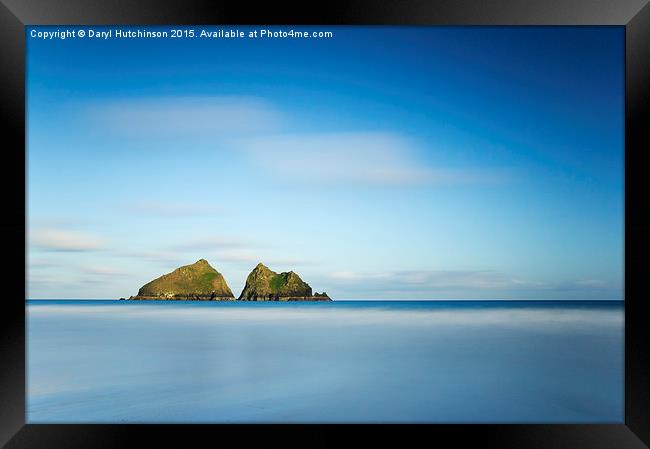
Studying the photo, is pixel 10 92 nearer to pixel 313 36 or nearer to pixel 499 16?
pixel 313 36

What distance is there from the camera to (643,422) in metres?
2.30

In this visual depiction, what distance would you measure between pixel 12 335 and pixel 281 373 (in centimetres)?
337

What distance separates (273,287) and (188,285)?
13.7 ft

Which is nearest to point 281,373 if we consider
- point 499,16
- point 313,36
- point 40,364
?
point 40,364

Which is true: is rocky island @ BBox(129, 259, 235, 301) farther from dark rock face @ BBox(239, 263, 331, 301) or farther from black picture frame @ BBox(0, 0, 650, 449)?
black picture frame @ BBox(0, 0, 650, 449)

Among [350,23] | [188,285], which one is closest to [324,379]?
[350,23]

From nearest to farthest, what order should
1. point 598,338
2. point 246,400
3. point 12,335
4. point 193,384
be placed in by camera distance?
point 12,335
point 246,400
point 193,384
point 598,338

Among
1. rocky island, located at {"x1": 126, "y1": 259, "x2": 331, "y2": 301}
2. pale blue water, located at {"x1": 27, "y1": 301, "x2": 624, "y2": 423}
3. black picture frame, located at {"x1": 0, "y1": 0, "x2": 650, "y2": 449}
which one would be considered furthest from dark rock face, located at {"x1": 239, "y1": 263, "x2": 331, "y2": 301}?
black picture frame, located at {"x1": 0, "y1": 0, "x2": 650, "y2": 449}

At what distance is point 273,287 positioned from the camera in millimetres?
25188

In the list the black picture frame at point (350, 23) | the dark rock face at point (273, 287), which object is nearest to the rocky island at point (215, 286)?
the dark rock face at point (273, 287)

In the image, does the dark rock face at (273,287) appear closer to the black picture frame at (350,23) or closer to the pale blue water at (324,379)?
the pale blue water at (324,379)

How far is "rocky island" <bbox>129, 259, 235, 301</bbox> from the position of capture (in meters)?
22.7

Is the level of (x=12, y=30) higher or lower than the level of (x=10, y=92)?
higher

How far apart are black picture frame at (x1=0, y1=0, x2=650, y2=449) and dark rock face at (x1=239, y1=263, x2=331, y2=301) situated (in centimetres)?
2236
